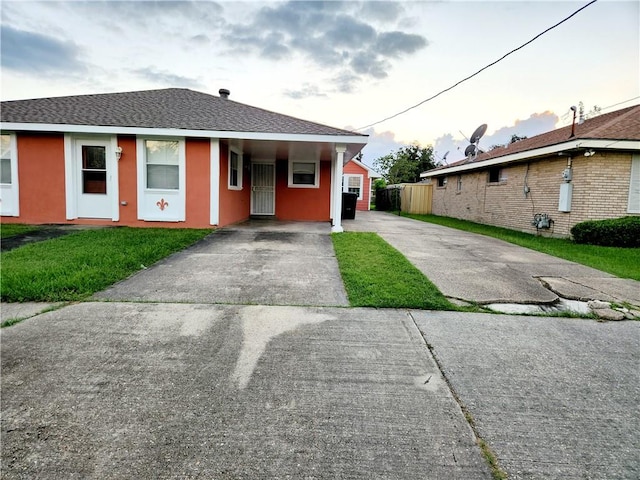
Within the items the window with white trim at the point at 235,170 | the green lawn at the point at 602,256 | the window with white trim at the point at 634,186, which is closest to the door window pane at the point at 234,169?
the window with white trim at the point at 235,170

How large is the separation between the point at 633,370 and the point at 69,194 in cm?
1202

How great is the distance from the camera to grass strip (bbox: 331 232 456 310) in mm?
4152

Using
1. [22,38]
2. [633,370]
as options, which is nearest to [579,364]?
[633,370]

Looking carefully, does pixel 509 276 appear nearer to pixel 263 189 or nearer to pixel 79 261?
pixel 79 261

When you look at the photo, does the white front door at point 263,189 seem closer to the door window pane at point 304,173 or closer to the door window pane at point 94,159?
the door window pane at point 304,173

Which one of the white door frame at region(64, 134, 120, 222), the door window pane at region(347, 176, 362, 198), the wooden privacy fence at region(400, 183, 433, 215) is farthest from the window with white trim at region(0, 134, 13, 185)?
the wooden privacy fence at region(400, 183, 433, 215)

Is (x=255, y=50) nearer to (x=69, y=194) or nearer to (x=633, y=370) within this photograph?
(x=69, y=194)

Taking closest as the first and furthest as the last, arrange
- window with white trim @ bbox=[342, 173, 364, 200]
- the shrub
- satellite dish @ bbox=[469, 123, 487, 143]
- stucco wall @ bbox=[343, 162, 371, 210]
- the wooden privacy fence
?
the shrub < satellite dish @ bbox=[469, 123, 487, 143] < the wooden privacy fence < window with white trim @ bbox=[342, 173, 364, 200] < stucco wall @ bbox=[343, 162, 371, 210]

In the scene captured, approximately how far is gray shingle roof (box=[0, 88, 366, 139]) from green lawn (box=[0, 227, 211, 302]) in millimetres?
3186

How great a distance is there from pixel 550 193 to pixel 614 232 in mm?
2815

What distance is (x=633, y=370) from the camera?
2793 mm

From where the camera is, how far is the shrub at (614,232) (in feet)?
29.6

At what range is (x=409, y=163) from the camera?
39.7 meters

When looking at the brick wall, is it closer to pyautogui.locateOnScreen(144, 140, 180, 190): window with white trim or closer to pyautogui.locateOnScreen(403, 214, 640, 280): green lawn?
pyautogui.locateOnScreen(403, 214, 640, 280): green lawn
